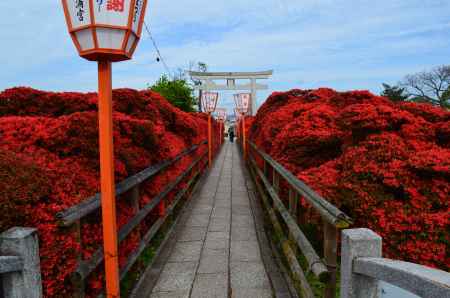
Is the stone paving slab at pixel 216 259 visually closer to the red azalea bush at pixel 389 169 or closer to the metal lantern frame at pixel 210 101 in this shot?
the red azalea bush at pixel 389 169

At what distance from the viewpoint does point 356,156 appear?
2818mm

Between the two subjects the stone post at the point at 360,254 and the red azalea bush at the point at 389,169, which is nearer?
the stone post at the point at 360,254

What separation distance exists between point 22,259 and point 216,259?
2.35 metres

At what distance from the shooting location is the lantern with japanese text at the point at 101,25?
1.62 metres

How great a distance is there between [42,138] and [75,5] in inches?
49.2

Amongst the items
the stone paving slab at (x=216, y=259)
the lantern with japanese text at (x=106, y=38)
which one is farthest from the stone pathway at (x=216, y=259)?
the lantern with japanese text at (x=106, y=38)

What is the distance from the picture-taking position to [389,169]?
2.54 metres

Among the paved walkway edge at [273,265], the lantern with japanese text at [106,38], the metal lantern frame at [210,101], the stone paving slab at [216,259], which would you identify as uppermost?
the metal lantern frame at [210,101]

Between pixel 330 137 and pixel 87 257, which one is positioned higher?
pixel 330 137

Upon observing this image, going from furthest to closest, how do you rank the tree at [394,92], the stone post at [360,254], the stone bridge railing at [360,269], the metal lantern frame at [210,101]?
the tree at [394,92]
the metal lantern frame at [210,101]
the stone post at [360,254]
the stone bridge railing at [360,269]

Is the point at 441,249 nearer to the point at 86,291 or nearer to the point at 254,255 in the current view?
the point at 254,255

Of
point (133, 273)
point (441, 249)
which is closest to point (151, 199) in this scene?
point (133, 273)

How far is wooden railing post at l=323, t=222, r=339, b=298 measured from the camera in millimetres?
1790

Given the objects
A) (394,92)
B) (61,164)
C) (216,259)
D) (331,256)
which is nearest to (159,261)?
(216,259)
